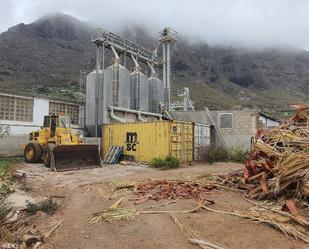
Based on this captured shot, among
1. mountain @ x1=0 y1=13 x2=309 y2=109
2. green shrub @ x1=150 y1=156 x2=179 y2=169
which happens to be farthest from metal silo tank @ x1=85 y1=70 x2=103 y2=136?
mountain @ x1=0 y1=13 x2=309 y2=109

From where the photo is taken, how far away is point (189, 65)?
283 ft

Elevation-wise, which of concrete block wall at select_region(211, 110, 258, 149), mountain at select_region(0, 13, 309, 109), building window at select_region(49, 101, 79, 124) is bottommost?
concrete block wall at select_region(211, 110, 258, 149)

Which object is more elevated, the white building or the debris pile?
the white building

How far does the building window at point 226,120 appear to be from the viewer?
85.4 ft

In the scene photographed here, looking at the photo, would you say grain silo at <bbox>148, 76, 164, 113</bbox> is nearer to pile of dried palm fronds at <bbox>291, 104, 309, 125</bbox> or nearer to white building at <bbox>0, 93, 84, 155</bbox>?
white building at <bbox>0, 93, 84, 155</bbox>

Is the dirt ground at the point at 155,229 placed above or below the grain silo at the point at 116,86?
below

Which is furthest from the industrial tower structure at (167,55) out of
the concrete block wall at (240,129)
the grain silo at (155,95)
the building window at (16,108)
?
the building window at (16,108)

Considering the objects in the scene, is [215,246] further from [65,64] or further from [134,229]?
[65,64]

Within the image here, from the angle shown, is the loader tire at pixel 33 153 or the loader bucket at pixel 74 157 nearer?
the loader bucket at pixel 74 157

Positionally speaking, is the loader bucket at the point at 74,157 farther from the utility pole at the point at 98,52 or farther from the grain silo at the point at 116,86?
the grain silo at the point at 116,86

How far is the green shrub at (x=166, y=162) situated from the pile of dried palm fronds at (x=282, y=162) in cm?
687

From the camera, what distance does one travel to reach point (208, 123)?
87.7 feet

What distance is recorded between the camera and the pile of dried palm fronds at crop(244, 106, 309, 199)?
27.5 ft

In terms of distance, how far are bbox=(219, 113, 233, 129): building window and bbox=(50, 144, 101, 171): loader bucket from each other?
1197 centimetres
